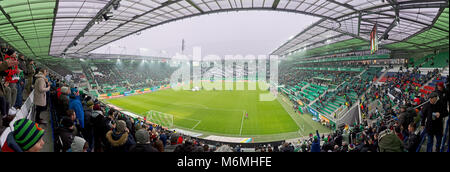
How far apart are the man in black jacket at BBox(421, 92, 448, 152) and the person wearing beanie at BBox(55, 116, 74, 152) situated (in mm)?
6239

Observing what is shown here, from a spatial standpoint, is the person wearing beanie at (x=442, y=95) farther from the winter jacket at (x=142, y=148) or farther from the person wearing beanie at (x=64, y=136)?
the person wearing beanie at (x=64, y=136)

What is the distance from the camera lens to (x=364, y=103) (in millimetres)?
16891

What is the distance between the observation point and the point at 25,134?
2070mm

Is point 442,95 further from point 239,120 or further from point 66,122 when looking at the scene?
point 239,120

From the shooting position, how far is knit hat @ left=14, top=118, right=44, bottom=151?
204 cm

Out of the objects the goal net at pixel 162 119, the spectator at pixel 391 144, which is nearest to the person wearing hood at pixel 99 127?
the spectator at pixel 391 144

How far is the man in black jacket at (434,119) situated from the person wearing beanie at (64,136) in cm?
624

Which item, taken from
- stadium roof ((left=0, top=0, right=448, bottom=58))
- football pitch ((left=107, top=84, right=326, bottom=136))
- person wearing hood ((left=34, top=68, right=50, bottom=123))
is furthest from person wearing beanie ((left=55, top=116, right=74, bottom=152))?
football pitch ((left=107, top=84, right=326, bottom=136))

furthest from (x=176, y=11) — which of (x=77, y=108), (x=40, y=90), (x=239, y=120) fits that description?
(x=239, y=120)

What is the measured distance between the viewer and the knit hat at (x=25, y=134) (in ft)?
6.70

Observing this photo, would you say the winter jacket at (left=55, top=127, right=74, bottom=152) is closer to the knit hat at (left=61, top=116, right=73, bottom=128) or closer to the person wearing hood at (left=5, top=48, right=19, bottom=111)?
the knit hat at (left=61, top=116, right=73, bottom=128)

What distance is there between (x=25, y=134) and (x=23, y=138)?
5 cm
